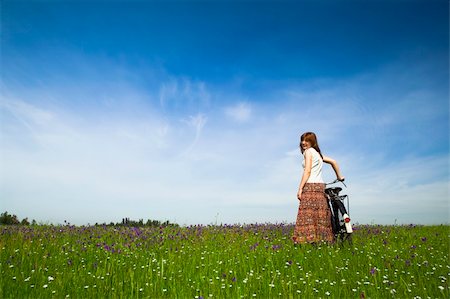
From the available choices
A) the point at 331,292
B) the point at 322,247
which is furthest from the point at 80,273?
the point at 322,247

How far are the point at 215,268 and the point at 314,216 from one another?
3381 millimetres

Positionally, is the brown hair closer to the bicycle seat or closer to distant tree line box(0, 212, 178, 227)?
the bicycle seat

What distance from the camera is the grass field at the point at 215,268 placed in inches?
204

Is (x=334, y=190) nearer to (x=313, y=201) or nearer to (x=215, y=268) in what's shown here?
(x=313, y=201)

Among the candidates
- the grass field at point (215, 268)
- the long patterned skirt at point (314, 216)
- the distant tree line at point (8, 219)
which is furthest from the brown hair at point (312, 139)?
the distant tree line at point (8, 219)

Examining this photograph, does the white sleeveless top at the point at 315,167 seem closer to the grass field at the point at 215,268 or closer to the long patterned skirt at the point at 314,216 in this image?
the long patterned skirt at the point at 314,216

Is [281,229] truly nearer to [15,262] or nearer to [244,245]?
[244,245]

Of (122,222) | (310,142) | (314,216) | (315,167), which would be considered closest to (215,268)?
(314,216)

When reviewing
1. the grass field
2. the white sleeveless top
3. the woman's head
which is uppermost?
the woman's head

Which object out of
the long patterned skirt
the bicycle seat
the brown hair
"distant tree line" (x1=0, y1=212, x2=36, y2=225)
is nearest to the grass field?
the long patterned skirt

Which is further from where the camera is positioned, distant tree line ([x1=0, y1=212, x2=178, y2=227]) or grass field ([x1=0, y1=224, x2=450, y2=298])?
distant tree line ([x1=0, y1=212, x2=178, y2=227])

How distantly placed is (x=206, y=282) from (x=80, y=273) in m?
2.28

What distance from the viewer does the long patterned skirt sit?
878 cm

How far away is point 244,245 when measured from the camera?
29.6 ft
